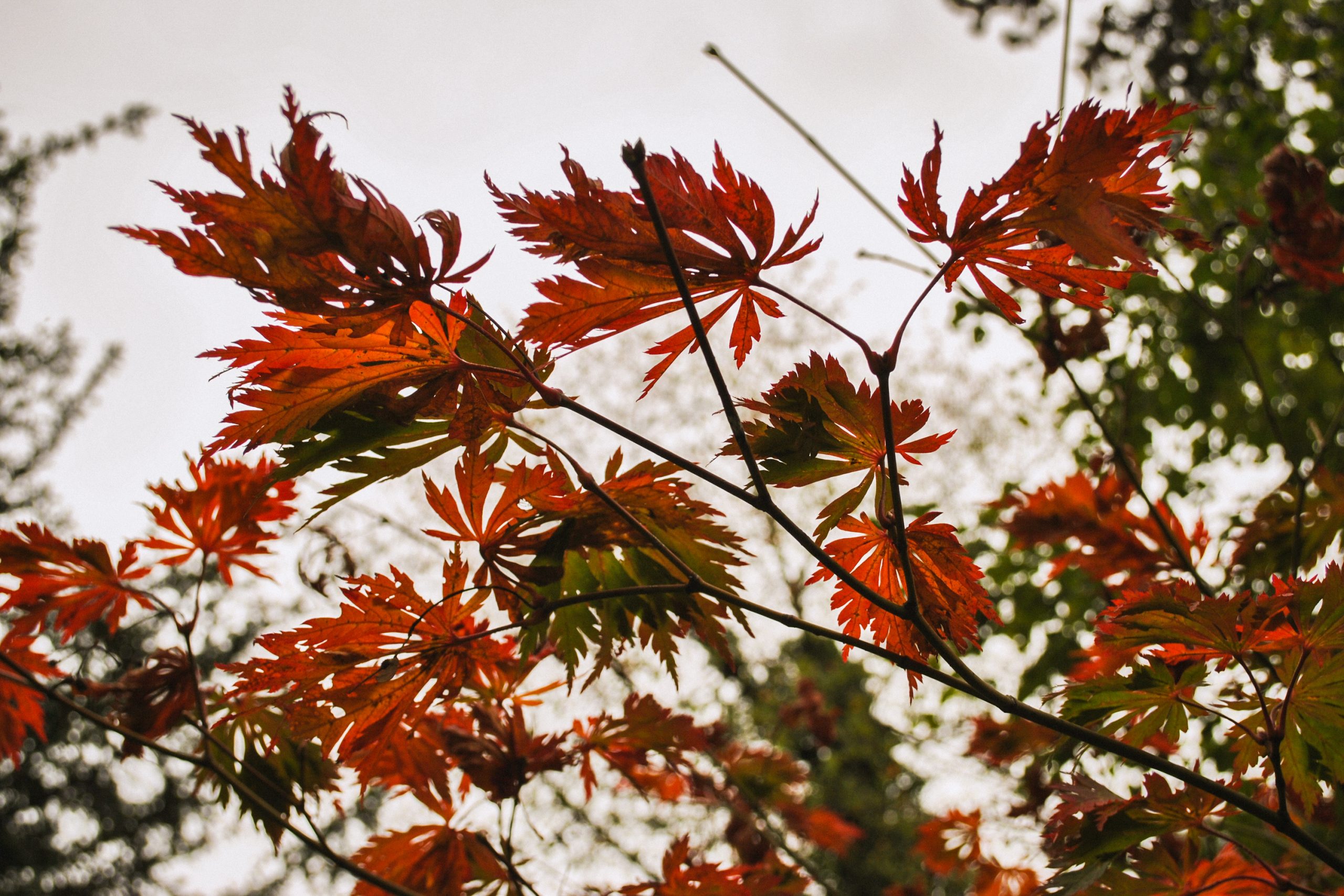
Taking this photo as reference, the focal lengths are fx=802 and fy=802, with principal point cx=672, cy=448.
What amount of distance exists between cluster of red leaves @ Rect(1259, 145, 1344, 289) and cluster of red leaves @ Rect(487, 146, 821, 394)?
1.30 meters

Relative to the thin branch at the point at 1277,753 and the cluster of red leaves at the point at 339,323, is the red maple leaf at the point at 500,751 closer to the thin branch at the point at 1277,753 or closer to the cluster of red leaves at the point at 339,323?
the cluster of red leaves at the point at 339,323

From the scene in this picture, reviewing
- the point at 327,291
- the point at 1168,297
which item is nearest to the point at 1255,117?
the point at 1168,297

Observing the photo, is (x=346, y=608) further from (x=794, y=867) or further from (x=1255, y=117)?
(x=1255, y=117)

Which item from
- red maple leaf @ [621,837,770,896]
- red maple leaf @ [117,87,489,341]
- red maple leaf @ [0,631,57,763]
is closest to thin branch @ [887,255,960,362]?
red maple leaf @ [117,87,489,341]

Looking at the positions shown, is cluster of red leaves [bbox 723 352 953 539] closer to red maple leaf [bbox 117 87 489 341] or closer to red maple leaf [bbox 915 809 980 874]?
red maple leaf [bbox 117 87 489 341]

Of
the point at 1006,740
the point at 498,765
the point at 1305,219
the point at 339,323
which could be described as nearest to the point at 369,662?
the point at 339,323

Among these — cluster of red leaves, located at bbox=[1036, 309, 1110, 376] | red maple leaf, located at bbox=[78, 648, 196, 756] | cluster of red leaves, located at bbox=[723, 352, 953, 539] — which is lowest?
red maple leaf, located at bbox=[78, 648, 196, 756]

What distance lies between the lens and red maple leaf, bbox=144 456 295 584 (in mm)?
1388

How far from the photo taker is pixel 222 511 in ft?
4.59

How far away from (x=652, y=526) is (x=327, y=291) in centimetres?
46

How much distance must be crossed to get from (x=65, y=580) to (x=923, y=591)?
1361 millimetres

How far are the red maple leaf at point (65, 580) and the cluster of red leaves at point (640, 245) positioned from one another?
37.1 inches

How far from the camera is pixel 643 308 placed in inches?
34.7

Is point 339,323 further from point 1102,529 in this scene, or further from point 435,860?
point 1102,529
